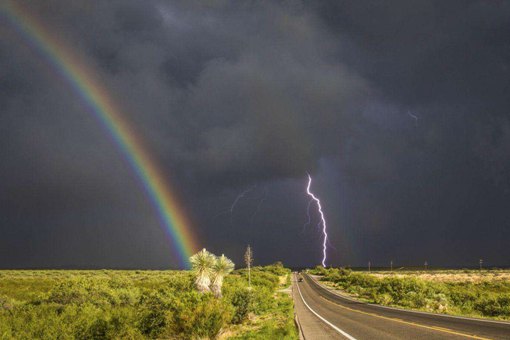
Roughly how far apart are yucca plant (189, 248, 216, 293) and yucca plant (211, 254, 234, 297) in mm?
470

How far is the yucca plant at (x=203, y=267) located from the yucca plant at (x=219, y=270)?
1.54 feet

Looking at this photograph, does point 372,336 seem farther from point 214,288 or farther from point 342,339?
point 214,288

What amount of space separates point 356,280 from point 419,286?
30841mm

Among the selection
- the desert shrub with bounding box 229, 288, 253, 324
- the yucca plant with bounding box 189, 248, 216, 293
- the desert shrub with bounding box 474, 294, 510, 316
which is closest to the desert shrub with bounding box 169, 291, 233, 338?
the desert shrub with bounding box 229, 288, 253, 324

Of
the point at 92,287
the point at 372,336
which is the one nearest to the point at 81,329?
the point at 372,336

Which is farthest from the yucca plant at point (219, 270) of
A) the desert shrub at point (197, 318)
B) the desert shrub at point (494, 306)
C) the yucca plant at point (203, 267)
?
the desert shrub at point (494, 306)

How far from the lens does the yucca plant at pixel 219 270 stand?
25844 mm

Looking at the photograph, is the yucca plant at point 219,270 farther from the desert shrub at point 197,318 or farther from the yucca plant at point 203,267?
the desert shrub at point 197,318

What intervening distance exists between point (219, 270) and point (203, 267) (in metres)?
1.46

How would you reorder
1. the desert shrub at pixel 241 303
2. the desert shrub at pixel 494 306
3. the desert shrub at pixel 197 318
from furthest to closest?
the desert shrub at pixel 494 306 < the desert shrub at pixel 241 303 < the desert shrub at pixel 197 318

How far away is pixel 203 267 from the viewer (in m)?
25.5

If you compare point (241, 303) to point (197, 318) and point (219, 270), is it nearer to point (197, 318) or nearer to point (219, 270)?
point (219, 270)

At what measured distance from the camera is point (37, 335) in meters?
12.8

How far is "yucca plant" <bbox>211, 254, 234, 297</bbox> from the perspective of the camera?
2584 cm
